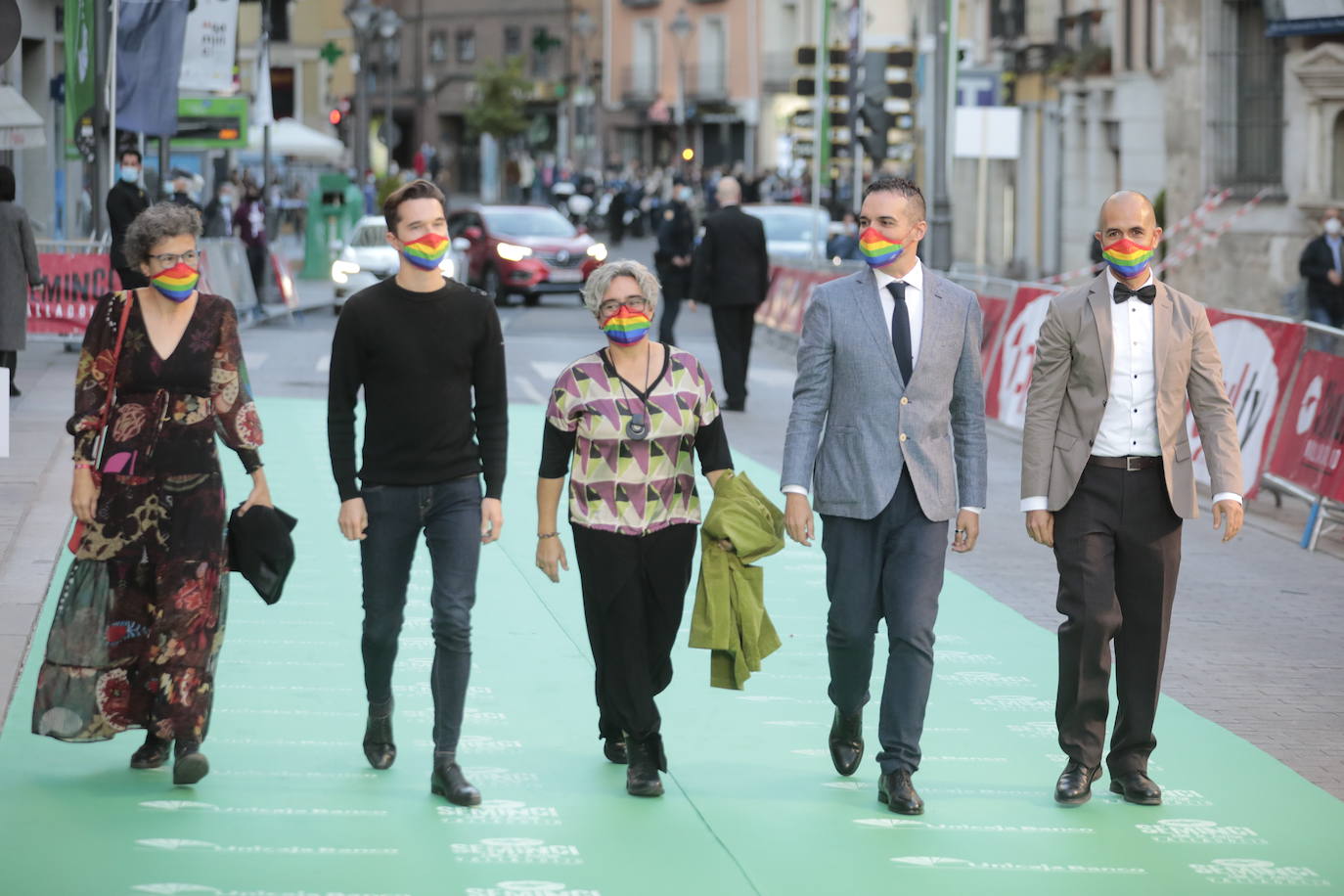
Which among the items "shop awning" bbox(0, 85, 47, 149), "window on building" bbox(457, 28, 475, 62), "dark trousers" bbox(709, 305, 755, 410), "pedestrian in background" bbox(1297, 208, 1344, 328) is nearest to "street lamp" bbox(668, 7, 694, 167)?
"window on building" bbox(457, 28, 475, 62)

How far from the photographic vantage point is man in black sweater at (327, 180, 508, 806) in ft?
21.0

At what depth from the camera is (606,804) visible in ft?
21.6

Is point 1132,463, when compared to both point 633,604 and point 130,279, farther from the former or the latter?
point 130,279

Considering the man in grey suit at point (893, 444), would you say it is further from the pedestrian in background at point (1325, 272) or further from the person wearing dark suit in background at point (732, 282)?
the pedestrian in background at point (1325, 272)

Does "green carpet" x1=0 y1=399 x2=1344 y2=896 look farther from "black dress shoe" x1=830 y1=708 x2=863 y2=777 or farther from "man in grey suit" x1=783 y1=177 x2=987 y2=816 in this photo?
"man in grey suit" x1=783 y1=177 x2=987 y2=816

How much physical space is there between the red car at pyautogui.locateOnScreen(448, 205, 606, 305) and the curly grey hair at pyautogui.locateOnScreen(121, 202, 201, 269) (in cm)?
2569

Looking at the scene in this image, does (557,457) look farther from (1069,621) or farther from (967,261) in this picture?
(967,261)

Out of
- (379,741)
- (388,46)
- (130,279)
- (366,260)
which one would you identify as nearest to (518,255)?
(366,260)

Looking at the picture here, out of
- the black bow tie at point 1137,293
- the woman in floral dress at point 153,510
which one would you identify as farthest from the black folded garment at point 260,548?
the black bow tie at point 1137,293

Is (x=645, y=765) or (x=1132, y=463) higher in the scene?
(x=1132, y=463)

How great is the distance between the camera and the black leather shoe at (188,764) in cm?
659

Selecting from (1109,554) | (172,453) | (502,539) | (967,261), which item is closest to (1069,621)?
(1109,554)

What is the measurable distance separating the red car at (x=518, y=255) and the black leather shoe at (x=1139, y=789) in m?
25.9

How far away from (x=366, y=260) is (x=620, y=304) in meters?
24.2
